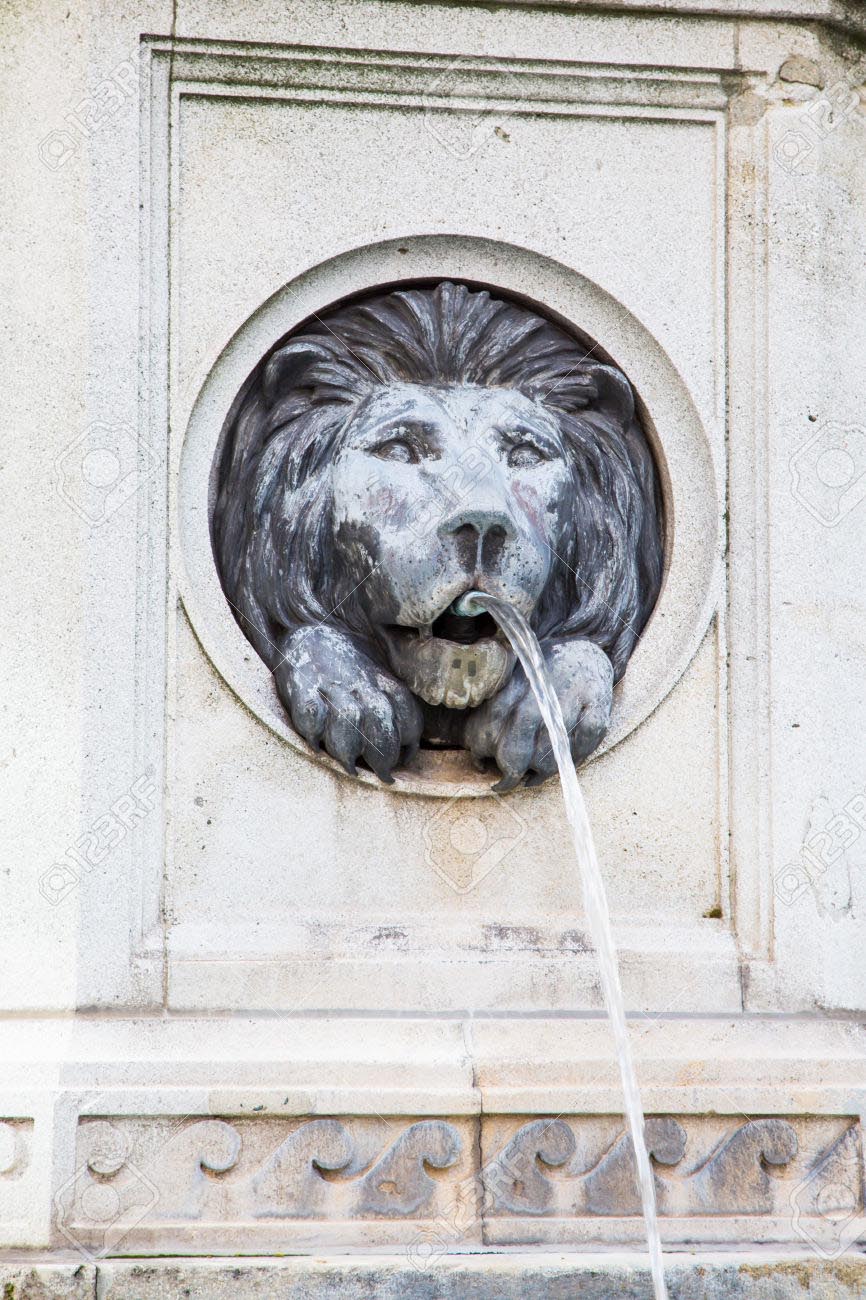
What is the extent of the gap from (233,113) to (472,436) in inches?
37.4

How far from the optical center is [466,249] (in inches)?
184

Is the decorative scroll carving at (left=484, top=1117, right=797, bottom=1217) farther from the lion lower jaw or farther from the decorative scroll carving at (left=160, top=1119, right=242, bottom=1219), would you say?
the lion lower jaw

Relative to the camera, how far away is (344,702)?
4.36 m

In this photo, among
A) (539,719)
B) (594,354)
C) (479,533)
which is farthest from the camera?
(594,354)

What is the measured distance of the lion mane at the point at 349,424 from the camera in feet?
14.9

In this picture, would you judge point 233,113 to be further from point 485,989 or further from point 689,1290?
point 689,1290

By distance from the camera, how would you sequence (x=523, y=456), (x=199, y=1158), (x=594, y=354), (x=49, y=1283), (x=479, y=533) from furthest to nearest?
(x=594, y=354) → (x=523, y=456) → (x=479, y=533) → (x=199, y=1158) → (x=49, y=1283)

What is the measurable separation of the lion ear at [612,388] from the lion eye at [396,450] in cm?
52

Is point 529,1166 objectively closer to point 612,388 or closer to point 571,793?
point 571,793

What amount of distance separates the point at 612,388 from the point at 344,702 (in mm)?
1016

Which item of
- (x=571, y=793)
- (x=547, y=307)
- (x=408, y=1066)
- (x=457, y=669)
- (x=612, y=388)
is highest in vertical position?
(x=547, y=307)

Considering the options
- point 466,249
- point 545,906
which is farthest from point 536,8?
point 545,906

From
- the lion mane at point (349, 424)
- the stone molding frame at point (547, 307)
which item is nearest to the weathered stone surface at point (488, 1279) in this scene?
the stone molding frame at point (547, 307)

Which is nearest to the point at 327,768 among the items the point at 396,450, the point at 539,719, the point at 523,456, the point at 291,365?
the point at 539,719
